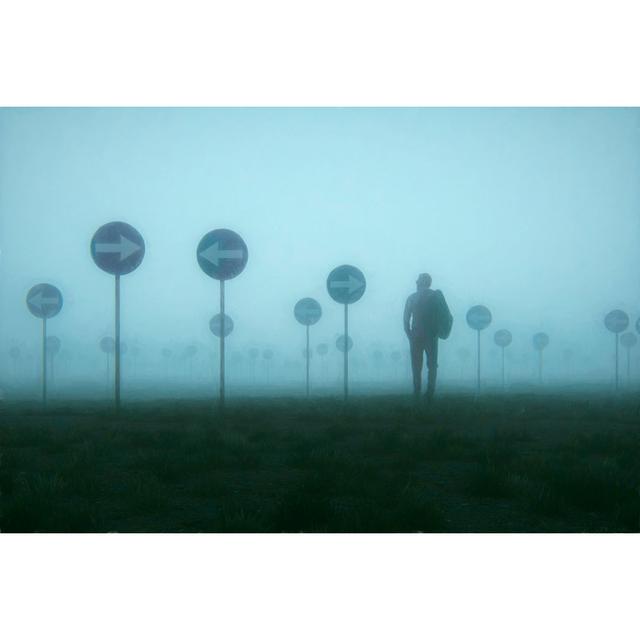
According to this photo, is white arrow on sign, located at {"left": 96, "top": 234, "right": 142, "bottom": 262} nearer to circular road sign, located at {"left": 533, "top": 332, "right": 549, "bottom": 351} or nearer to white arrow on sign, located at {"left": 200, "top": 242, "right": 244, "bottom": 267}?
white arrow on sign, located at {"left": 200, "top": 242, "right": 244, "bottom": 267}

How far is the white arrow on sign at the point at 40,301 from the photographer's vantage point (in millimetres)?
12055

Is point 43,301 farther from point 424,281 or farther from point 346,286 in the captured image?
point 424,281

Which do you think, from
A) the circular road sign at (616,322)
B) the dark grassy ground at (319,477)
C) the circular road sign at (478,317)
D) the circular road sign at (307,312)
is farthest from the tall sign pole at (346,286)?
the circular road sign at (616,322)

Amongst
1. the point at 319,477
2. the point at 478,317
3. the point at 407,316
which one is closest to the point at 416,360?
the point at 407,316

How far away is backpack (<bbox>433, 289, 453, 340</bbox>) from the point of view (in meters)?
10.3

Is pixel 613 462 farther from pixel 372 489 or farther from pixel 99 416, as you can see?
pixel 99 416

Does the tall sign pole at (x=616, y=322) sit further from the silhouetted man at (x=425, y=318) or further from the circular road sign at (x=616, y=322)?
the silhouetted man at (x=425, y=318)

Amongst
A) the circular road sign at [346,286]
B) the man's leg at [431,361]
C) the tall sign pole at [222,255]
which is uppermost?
the tall sign pole at [222,255]

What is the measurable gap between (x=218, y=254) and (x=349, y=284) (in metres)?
2.55

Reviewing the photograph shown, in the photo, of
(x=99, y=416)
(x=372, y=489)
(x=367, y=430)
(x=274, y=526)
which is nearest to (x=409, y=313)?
(x=367, y=430)

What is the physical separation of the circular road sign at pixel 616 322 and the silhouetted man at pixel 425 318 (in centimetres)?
953

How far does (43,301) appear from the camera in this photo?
39.7 feet

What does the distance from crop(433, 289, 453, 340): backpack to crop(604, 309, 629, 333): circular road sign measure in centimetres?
947

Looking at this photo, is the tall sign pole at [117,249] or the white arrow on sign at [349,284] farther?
the white arrow on sign at [349,284]
